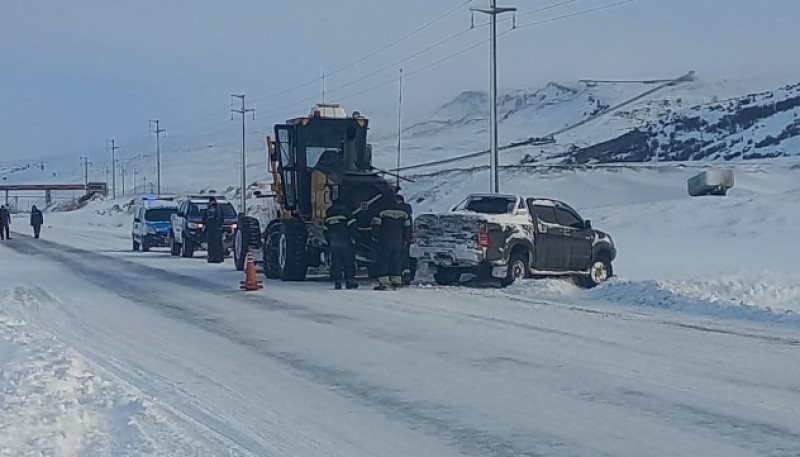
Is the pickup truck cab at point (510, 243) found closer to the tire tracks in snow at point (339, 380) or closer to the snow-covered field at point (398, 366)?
the snow-covered field at point (398, 366)

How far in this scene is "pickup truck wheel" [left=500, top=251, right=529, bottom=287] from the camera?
2184 centimetres

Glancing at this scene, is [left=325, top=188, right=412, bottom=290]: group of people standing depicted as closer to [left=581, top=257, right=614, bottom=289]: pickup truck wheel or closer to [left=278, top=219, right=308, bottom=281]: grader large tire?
[left=278, top=219, right=308, bottom=281]: grader large tire

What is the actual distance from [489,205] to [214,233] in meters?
11.1

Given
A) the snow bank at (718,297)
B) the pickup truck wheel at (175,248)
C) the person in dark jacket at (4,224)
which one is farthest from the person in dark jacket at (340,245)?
the person in dark jacket at (4,224)

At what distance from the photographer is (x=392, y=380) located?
11.1 meters

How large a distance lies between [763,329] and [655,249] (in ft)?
62.7

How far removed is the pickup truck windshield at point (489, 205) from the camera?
22.6 m

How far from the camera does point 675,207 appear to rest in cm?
4266

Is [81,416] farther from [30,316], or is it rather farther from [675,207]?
[675,207]

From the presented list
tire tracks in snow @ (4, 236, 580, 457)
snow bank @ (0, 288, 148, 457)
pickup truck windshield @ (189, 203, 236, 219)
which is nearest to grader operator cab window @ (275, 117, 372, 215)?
tire tracks in snow @ (4, 236, 580, 457)

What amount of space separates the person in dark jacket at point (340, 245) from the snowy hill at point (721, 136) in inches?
2114

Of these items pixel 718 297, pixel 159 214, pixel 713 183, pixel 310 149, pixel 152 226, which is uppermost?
pixel 310 149

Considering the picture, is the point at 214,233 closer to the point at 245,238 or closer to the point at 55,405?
the point at 245,238

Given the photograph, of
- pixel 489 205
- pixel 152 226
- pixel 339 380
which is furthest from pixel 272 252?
pixel 152 226
